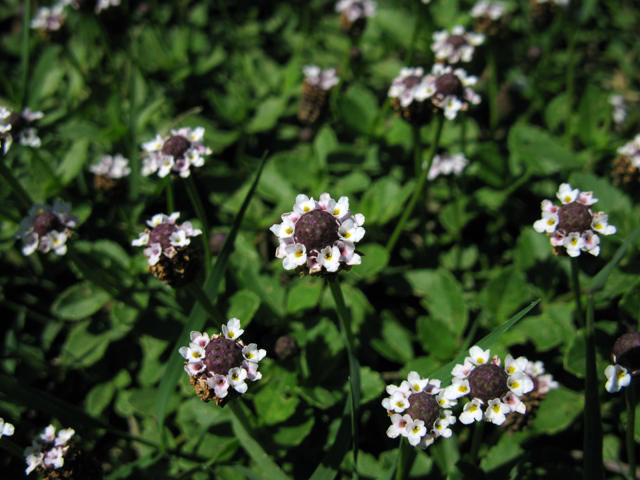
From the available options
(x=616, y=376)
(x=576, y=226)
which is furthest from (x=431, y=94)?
(x=616, y=376)

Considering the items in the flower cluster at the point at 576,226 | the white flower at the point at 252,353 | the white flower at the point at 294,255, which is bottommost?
the white flower at the point at 252,353

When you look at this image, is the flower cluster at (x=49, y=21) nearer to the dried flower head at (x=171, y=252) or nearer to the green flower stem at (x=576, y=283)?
the dried flower head at (x=171, y=252)

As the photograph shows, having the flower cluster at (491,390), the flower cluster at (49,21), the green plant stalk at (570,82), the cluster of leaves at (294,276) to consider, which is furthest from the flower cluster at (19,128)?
the green plant stalk at (570,82)

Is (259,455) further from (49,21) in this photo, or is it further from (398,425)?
(49,21)

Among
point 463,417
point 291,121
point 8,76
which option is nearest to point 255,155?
point 291,121

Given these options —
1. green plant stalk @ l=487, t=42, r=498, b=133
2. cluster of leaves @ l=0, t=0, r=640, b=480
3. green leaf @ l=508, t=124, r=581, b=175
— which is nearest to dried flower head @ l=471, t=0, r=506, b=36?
green plant stalk @ l=487, t=42, r=498, b=133

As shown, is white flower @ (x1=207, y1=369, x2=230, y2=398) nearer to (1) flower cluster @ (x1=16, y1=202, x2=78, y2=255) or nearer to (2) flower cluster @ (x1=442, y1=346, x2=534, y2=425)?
(2) flower cluster @ (x1=442, y1=346, x2=534, y2=425)
